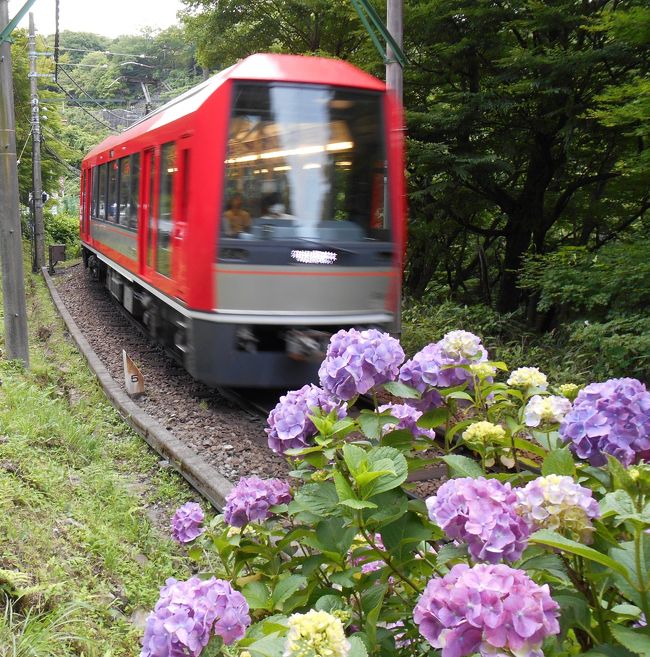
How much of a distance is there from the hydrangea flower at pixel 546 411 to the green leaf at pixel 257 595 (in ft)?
2.29

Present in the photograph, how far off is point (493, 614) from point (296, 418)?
0.84 m

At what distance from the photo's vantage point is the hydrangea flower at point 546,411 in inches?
64.3

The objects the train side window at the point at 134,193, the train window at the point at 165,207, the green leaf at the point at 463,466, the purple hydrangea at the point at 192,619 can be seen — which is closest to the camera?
the purple hydrangea at the point at 192,619

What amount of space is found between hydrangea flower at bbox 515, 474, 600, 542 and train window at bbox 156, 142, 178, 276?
6.73 metres

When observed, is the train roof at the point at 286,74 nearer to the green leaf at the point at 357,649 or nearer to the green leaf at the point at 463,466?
the green leaf at the point at 463,466

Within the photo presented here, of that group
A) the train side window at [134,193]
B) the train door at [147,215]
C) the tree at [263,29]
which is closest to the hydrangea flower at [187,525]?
the train door at [147,215]

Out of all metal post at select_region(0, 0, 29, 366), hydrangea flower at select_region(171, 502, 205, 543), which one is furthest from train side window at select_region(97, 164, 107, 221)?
hydrangea flower at select_region(171, 502, 205, 543)

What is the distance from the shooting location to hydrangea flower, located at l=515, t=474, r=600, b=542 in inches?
46.6

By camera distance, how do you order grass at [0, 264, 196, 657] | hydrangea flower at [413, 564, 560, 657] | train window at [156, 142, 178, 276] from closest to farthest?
hydrangea flower at [413, 564, 560, 657] < grass at [0, 264, 196, 657] < train window at [156, 142, 178, 276]

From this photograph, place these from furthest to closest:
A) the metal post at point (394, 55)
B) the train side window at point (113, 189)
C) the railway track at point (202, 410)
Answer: the train side window at point (113, 189) < the metal post at point (394, 55) < the railway track at point (202, 410)

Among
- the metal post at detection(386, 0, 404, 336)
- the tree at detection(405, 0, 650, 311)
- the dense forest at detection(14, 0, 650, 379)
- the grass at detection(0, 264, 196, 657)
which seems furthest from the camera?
the tree at detection(405, 0, 650, 311)

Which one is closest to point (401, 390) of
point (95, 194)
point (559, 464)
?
point (559, 464)

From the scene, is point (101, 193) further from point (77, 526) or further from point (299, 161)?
point (77, 526)

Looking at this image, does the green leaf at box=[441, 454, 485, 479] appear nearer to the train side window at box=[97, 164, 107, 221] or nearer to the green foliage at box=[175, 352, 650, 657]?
the green foliage at box=[175, 352, 650, 657]
